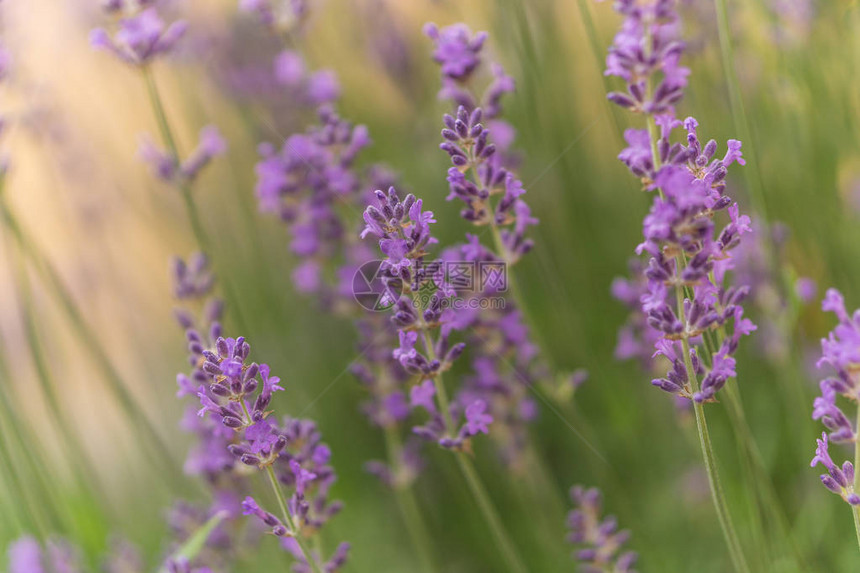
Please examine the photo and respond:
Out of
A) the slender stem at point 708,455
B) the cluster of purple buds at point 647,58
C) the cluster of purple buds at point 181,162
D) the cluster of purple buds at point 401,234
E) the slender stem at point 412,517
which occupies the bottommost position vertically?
the slender stem at point 412,517

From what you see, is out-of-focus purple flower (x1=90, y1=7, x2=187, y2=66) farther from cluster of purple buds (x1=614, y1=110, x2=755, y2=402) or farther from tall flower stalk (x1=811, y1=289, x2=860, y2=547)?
tall flower stalk (x1=811, y1=289, x2=860, y2=547)

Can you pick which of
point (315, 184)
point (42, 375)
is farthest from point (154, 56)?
point (42, 375)

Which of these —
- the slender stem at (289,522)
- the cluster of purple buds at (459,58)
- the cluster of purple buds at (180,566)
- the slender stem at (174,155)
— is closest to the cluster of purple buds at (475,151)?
the cluster of purple buds at (459,58)

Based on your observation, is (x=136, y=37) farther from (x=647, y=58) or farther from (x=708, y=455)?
(x=708, y=455)

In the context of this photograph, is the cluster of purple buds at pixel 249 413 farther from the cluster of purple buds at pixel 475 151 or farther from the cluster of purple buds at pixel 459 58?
the cluster of purple buds at pixel 459 58

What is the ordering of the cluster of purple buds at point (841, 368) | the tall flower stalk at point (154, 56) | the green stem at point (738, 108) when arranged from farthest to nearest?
1. the tall flower stalk at point (154, 56)
2. the green stem at point (738, 108)
3. the cluster of purple buds at point (841, 368)

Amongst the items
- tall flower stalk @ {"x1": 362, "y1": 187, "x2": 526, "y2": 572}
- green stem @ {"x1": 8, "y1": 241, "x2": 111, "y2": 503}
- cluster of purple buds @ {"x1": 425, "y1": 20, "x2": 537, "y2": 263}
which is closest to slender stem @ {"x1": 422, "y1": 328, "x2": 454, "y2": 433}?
tall flower stalk @ {"x1": 362, "y1": 187, "x2": 526, "y2": 572}

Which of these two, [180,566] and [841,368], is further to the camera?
[180,566]
